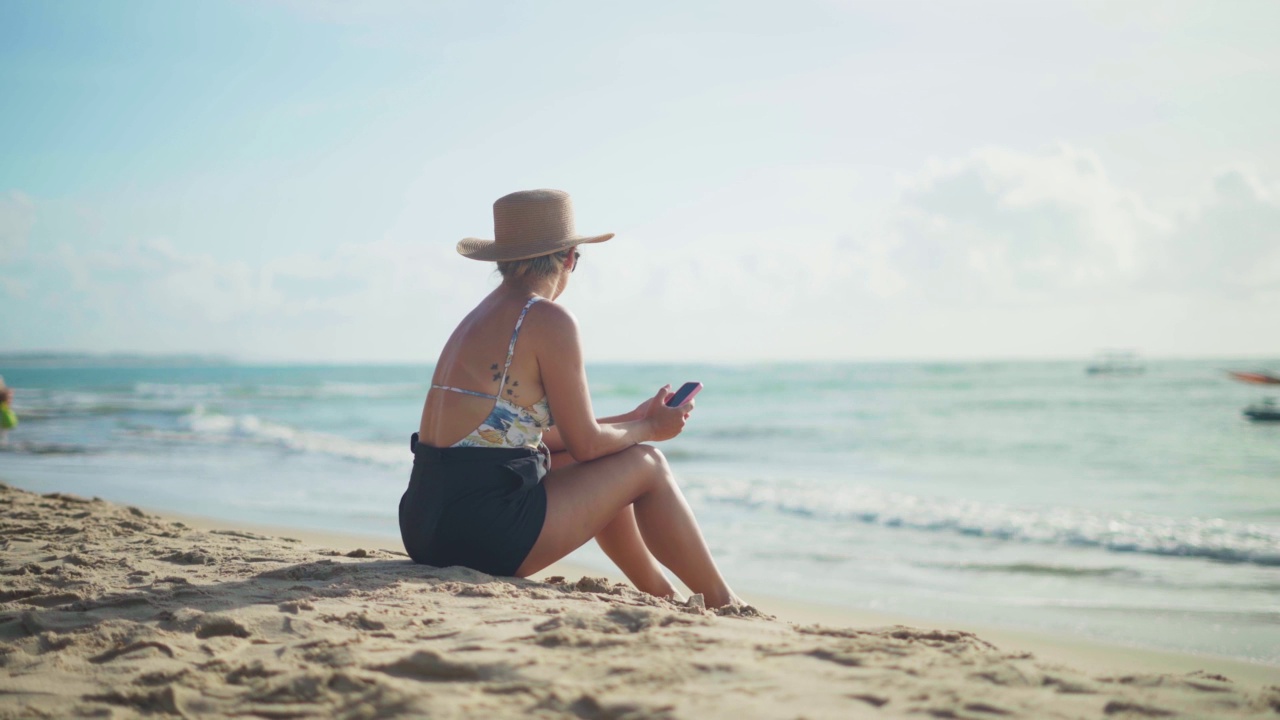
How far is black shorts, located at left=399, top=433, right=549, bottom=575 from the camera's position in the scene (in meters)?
3.02

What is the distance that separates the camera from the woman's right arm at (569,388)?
3.00 metres

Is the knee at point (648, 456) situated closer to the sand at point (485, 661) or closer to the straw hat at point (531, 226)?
the sand at point (485, 661)

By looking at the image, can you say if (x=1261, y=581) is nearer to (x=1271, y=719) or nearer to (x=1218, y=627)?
(x=1218, y=627)

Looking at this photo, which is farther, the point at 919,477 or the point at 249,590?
the point at 919,477

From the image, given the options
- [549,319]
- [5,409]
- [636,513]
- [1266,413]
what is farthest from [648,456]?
[1266,413]

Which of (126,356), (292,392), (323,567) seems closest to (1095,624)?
(323,567)

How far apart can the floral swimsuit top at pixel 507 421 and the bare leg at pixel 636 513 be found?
0.20m

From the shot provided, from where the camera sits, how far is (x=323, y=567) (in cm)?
353

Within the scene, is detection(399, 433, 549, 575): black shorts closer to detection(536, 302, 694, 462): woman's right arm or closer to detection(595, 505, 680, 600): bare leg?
detection(536, 302, 694, 462): woman's right arm

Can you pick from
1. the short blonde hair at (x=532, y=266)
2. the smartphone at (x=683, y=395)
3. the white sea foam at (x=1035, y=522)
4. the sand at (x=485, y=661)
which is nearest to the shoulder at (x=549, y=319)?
the short blonde hair at (x=532, y=266)

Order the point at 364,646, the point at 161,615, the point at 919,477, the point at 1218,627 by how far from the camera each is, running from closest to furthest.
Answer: the point at 364,646 < the point at 161,615 < the point at 1218,627 < the point at 919,477

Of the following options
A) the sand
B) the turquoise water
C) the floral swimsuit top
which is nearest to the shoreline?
the turquoise water

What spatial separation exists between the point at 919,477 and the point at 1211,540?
4274mm

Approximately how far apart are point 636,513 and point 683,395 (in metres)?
0.50
